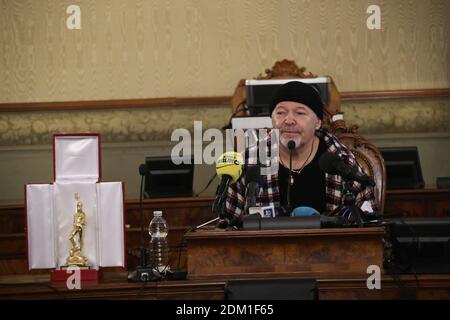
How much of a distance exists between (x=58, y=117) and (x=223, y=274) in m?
4.38

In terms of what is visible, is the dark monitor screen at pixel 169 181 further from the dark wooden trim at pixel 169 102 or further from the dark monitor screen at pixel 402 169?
the dark wooden trim at pixel 169 102

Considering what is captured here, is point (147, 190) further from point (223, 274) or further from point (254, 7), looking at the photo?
point (223, 274)

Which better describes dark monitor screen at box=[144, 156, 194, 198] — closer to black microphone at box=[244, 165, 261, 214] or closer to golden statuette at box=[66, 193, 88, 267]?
black microphone at box=[244, 165, 261, 214]

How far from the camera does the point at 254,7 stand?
7.07m

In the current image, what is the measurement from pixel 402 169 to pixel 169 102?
2.24 meters

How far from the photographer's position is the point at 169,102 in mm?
7094

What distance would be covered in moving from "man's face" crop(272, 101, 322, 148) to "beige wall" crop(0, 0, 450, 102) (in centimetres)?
306

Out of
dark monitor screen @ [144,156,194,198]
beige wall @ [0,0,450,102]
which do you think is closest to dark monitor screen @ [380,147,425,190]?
dark monitor screen @ [144,156,194,198]

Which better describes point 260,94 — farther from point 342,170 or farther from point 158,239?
point 342,170

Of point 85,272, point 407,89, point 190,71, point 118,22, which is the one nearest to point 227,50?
point 190,71

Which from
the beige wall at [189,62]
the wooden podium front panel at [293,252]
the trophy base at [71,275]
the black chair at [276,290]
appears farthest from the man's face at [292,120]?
the beige wall at [189,62]

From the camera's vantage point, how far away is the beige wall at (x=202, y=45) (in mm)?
6992

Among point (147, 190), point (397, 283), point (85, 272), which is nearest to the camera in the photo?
point (397, 283)

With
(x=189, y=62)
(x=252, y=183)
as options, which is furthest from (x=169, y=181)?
(x=252, y=183)
